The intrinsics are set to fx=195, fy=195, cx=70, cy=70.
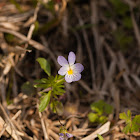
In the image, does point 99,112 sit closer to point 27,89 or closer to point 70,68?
point 70,68

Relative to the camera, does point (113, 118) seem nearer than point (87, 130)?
No

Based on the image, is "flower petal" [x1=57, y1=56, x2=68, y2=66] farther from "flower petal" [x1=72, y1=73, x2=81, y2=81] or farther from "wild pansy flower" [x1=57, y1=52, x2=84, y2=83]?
"flower petal" [x1=72, y1=73, x2=81, y2=81]

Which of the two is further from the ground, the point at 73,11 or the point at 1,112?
the point at 73,11

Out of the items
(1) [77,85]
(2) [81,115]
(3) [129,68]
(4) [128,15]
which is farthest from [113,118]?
(4) [128,15]

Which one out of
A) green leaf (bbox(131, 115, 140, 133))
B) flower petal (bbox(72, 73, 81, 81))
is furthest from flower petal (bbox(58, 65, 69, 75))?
green leaf (bbox(131, 115, 140, 133))

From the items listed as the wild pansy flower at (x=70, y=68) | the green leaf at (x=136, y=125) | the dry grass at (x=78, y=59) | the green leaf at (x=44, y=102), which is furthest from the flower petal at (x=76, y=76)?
the green leaf at (x=136, y=125)

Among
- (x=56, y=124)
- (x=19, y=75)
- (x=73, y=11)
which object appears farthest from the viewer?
(x=73, y=11)

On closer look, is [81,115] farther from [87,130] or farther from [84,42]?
[84,42]
